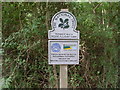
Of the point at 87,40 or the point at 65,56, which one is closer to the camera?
the point at 65,56

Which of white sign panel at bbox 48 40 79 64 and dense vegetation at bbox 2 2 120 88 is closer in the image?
white sign panel at bbox 48 40 79 64

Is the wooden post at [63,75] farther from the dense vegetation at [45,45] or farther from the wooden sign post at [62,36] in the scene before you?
the dense vegetation at [45,45]

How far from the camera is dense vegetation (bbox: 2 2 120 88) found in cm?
222

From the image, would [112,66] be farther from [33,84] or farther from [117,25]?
[33,84]

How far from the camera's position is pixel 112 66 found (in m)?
2.36

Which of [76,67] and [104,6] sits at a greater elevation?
[104,6]

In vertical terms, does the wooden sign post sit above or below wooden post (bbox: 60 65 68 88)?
above

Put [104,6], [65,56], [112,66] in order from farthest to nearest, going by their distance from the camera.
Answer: [112,66], [104,6], [65,56]

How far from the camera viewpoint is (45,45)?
7.68ft

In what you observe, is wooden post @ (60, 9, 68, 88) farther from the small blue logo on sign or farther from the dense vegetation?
the dense vegetation

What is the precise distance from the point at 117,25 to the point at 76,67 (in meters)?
0.89

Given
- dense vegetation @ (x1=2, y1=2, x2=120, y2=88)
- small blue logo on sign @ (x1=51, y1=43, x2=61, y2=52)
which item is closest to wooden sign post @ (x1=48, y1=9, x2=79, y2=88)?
small blue logo on sign @ (x1=51, y1=43, x2=61, y2=52)

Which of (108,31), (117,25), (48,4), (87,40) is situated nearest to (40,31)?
(48,4)

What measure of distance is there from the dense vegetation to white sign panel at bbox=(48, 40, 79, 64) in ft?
2.09
